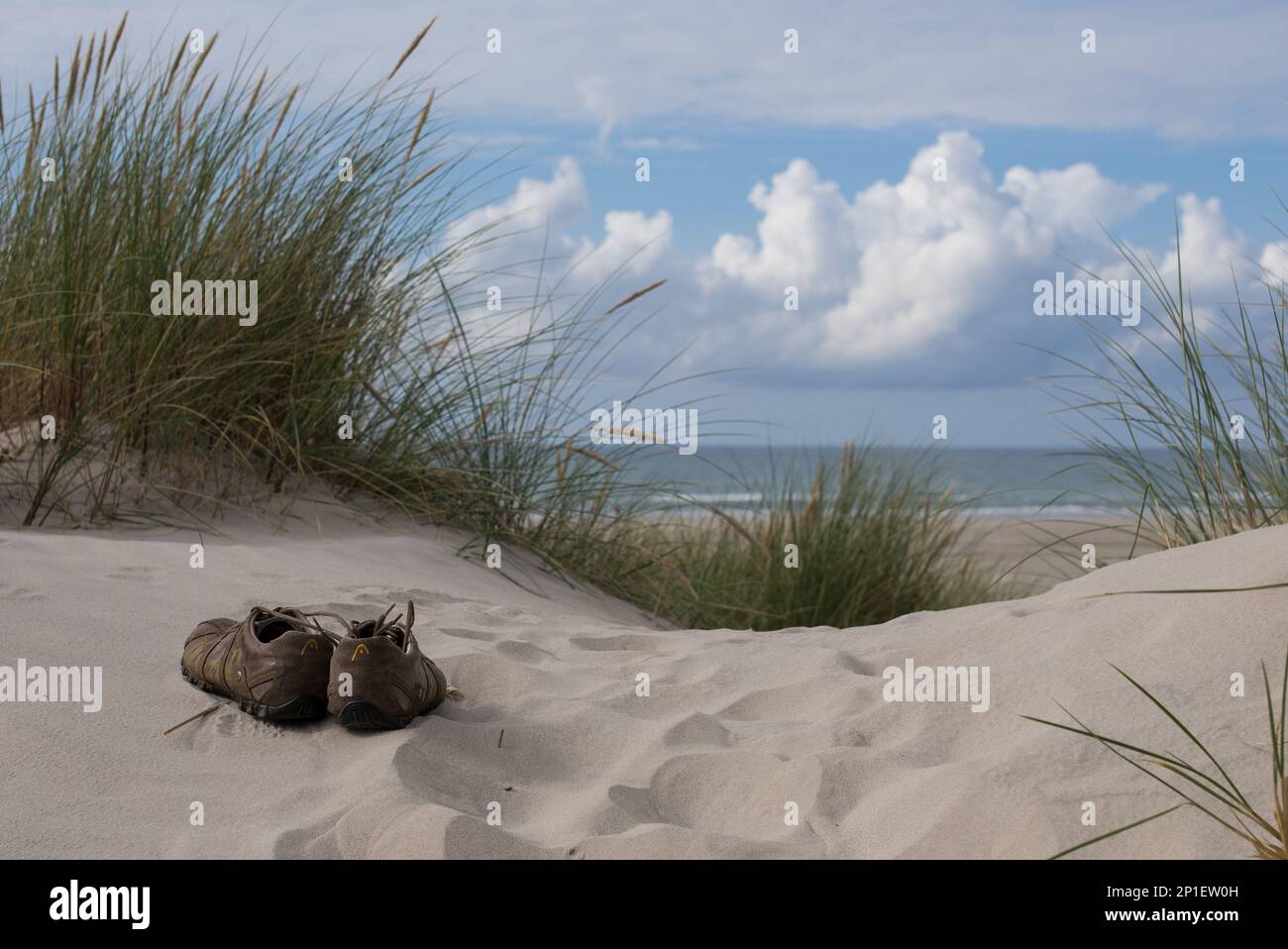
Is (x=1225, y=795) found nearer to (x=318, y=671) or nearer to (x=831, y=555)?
(x=318, y=671)

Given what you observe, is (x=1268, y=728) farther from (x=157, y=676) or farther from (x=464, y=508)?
(x=464, y=508)

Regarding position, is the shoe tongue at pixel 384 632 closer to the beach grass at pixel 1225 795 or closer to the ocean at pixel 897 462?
the beach grass at pixel 1225 795

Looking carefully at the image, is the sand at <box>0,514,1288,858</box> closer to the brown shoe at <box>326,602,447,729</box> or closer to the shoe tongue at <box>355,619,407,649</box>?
the brown shoe at <box>326,602,447,729</box>

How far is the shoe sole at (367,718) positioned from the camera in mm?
2131

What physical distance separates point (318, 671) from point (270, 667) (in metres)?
0.09

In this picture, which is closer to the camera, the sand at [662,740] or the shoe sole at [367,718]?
the sand at [662,740]

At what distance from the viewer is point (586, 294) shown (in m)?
4.86

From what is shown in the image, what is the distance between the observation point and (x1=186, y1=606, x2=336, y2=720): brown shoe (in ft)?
7.24

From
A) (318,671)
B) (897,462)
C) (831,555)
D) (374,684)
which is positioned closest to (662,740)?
(374,684)

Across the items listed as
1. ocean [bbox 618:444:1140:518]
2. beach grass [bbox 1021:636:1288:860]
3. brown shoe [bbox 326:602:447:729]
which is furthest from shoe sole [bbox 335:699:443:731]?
ocean [bbox 618:444:1140:518]

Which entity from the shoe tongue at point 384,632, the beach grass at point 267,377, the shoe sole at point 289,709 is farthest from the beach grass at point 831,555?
the shoe sole at point 289,709

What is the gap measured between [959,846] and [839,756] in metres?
0.34

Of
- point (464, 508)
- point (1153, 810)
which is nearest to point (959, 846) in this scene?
point (1153, 810)
